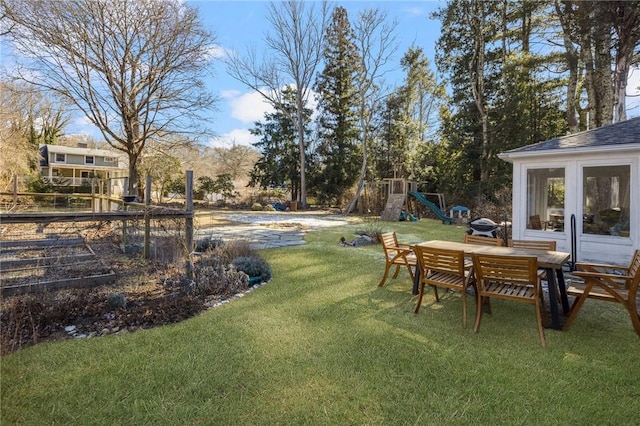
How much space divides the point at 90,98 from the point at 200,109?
4599 mm

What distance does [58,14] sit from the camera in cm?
1266

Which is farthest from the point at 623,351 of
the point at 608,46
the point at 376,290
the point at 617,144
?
the point at 608,46

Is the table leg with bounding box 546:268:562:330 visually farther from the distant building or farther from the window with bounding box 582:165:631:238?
the distant building

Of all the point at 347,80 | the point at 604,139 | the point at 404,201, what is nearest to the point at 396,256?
the point at 604,139

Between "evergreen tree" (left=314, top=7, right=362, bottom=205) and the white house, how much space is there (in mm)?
15402

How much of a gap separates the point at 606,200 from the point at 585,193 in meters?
0.34

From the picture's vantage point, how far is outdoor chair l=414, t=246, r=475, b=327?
137 inches

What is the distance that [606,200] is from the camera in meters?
6.24

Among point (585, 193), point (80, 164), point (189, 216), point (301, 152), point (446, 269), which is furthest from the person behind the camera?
point (80, 164)

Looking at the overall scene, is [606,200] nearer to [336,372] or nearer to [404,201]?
[336,372]

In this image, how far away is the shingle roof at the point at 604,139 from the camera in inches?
235

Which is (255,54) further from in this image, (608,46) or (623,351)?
(623,351)

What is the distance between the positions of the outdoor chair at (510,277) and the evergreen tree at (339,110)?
62.4 feet

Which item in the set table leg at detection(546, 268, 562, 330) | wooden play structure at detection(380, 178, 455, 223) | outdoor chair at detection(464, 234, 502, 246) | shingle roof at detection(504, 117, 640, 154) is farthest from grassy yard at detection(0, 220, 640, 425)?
wooden play structure at detection(380, 178, 455, 223)
